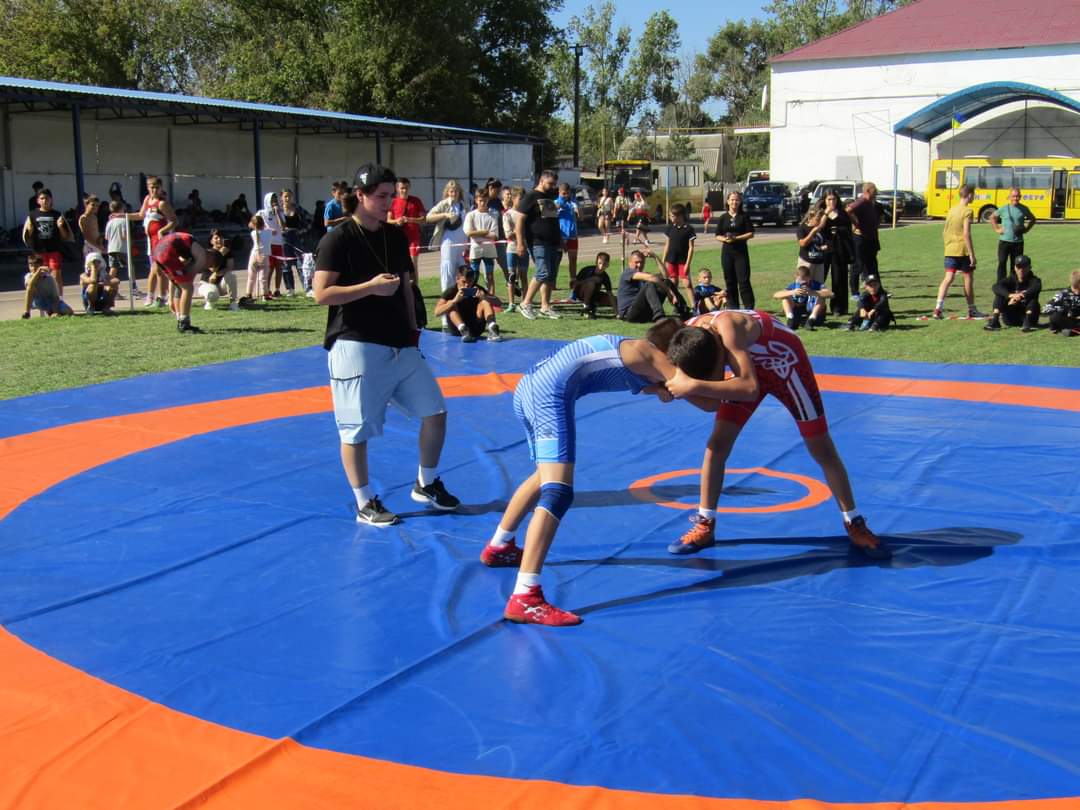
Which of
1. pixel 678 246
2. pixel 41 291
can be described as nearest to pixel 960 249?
pixel 678 246

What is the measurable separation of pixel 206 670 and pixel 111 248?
1385 centimetres

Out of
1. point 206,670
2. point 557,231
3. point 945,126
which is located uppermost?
point 945,126

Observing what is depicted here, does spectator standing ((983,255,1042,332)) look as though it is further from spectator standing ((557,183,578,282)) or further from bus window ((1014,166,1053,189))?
bus window ((1014,166,1053,189))

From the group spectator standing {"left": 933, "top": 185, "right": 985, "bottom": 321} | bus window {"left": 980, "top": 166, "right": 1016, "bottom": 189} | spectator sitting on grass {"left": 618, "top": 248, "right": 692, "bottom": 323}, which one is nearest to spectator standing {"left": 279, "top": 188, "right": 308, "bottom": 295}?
spectator sitting on grass {"left": 618, "top": 248, "right": 692, "bottom": 323}

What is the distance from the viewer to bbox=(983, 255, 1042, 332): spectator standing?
13039 millimetres

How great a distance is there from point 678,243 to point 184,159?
72.5 feet

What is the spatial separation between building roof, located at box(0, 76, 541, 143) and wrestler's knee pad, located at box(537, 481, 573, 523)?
2111 centimetres

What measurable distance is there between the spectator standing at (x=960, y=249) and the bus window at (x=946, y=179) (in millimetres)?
31216

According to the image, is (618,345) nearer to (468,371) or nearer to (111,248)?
(468,371)

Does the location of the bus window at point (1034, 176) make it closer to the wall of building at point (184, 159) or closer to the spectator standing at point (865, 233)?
the wall of building at point (184, 159)

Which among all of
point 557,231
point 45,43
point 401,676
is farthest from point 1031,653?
point 45,43

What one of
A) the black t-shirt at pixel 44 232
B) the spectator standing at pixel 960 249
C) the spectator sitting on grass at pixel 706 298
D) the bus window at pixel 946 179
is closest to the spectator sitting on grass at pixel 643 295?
the spectator sitting on grass at pixel 706 298

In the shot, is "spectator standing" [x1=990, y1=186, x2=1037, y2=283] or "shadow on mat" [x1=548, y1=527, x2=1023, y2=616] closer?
"shadow on mat" [x1=548, y1=527, x2=1023, y2=616]

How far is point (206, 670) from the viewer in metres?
4.10
